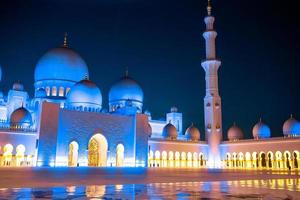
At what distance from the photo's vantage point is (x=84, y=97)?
2497cm

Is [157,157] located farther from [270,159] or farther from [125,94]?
[270,159]

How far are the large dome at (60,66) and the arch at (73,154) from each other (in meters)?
7.33

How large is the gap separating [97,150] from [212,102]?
12564 millimetres

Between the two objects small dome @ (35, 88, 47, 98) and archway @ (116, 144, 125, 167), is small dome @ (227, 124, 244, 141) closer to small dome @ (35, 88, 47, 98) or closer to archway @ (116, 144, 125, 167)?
archway @ (116, 144, 125, 167)

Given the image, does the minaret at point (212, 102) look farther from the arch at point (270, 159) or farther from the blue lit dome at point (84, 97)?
the blue lit dome at point (84, 97)

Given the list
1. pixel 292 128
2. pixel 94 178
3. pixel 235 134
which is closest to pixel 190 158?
pixel 235 134

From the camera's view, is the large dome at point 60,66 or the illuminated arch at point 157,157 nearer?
the large dome at point 60,66

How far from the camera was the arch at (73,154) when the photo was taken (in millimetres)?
22486

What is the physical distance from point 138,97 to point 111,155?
8227 millimetres

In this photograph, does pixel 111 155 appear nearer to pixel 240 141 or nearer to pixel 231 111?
pixel 240 141

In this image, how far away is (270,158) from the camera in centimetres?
2870

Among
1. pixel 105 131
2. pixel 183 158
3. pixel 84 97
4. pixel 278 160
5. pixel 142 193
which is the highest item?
pixel 84 97

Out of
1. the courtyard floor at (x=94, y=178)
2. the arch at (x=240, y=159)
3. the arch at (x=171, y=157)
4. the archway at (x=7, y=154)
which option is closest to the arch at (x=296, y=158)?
the arch at (x=240, y=159)

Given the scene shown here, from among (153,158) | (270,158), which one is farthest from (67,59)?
(270,158)
